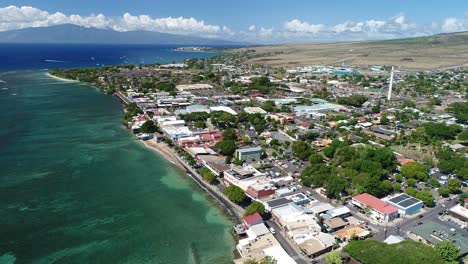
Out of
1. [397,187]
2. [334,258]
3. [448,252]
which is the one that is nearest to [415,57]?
[397,187]

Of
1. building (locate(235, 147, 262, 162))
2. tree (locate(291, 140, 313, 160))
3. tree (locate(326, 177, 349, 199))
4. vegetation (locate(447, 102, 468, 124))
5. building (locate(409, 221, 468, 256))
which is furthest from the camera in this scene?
vegetation (locate(447, 102, 468, 124))

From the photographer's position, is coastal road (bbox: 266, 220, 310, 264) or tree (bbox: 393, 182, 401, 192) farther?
tree (bbox: 393, 182, 401, 192)

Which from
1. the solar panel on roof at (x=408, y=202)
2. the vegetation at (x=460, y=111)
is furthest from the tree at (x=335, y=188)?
the vegetation at (x=460, y=111)

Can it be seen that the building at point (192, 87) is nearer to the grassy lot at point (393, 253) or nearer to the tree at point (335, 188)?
the tree at point (335, 188)

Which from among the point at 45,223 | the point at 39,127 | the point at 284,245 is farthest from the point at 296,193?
the point at 39,127

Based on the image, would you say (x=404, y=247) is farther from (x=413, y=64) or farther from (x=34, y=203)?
(x=413, y=64)

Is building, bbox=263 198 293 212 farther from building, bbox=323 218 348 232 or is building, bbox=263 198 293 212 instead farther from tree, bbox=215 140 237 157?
tree, bbox=215 140 237 157

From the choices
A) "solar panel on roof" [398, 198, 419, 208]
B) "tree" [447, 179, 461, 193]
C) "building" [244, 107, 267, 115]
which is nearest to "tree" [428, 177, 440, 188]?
"tree" [447, 179, 461, 193]
